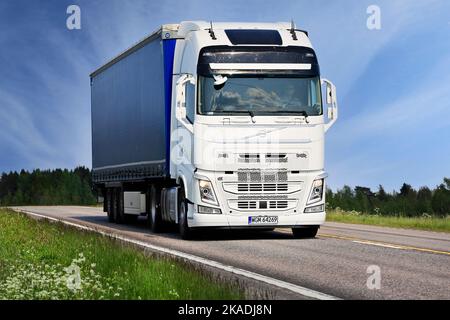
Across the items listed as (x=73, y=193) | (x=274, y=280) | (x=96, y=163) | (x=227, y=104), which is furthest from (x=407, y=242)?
(x=73, y=193)

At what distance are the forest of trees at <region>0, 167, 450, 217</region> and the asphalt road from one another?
58.6 metres

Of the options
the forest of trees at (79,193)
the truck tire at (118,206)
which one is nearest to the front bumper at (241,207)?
the truck tire at (118,206)

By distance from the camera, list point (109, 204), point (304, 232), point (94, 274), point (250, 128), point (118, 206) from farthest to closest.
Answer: point (109, 204) → point (118, 206) → point (304, 232) → point (250, 128) → point (94, 274)

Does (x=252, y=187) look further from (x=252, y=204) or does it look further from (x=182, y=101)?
(x=182, y=101)

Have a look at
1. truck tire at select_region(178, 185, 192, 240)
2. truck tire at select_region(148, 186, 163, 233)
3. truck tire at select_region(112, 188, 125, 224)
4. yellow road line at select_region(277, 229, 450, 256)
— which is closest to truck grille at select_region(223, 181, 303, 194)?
truck tire at select_region(178, 185, 192, 240)

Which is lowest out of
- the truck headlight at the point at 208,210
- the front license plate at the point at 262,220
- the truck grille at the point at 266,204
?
the front license plate at the point at 262,220

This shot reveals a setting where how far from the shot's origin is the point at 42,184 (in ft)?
406

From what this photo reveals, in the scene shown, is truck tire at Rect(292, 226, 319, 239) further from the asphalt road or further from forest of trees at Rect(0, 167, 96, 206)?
forest of trees at Rect(0, 167, 96, 206)

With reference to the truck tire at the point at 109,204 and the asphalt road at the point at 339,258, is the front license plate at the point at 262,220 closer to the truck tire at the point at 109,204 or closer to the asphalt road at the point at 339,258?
the asphalt road at the point at 339,258

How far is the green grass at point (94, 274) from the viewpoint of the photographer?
27.3ft

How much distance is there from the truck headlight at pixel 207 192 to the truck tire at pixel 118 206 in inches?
371

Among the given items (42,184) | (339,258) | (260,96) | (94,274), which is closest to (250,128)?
(260,96)

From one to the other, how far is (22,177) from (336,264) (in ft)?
388

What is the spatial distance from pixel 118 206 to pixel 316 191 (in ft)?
35.2
